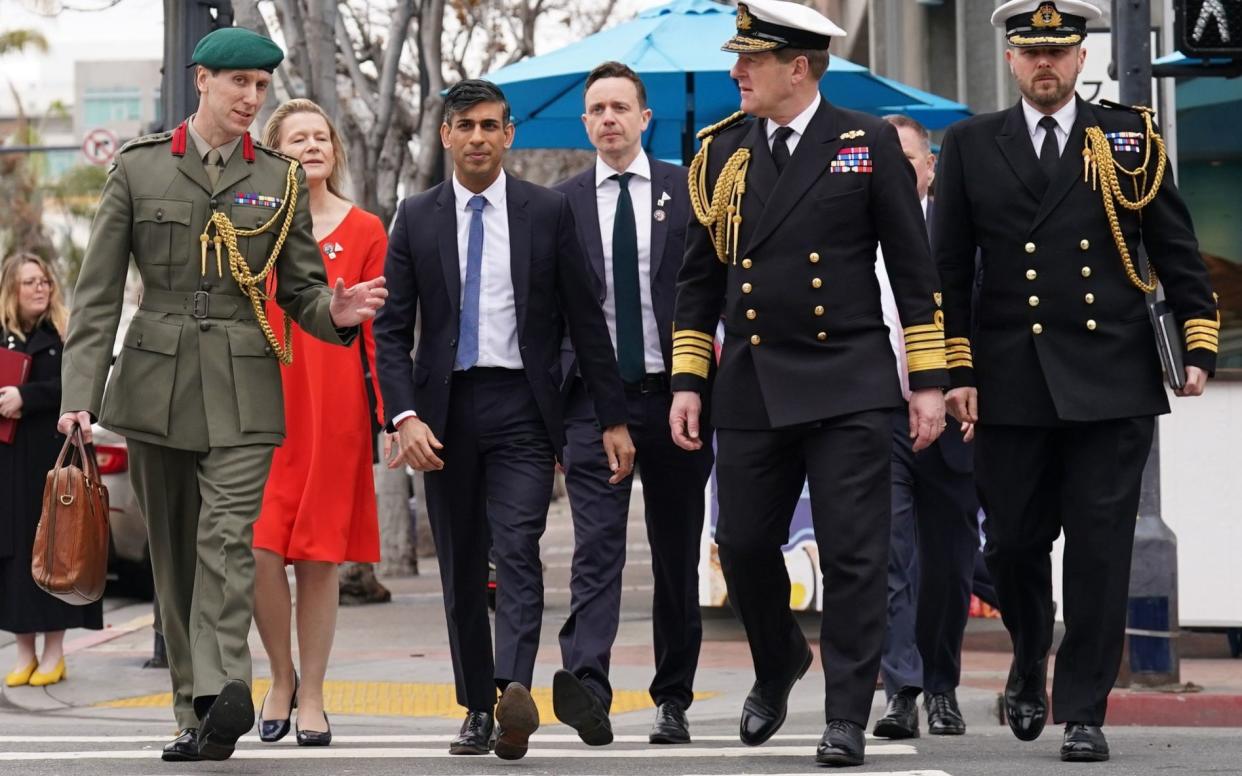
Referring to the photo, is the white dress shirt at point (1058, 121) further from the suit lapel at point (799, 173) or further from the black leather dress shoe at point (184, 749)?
the black leather dress shoe at point (184, 749)

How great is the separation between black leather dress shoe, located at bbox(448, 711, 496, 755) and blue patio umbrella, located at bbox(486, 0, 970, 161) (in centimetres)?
472

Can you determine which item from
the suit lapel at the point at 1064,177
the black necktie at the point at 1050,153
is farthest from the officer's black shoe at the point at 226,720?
the black necktie at the point at 1050,153

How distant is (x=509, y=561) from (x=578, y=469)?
504mm

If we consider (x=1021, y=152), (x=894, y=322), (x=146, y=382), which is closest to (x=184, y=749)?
(x=146, y=382)

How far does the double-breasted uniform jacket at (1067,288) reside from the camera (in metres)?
6.59

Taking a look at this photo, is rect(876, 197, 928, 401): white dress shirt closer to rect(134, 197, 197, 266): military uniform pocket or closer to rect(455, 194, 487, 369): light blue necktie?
rect(455, 194, 487, 369): light blue necktie

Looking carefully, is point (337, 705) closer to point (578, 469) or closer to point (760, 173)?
point (578, 469)

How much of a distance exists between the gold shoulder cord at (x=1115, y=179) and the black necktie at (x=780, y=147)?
Answer: 3.00 feet

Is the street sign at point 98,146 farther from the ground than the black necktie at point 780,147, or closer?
farther from the ground

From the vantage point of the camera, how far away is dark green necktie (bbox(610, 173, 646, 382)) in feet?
23.9

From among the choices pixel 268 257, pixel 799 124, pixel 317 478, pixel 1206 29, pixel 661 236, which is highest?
pixel 1206 29

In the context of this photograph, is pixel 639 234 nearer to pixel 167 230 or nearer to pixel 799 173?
pixel 799 173

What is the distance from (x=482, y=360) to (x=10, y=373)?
3790mm

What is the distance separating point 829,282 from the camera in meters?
6.35
